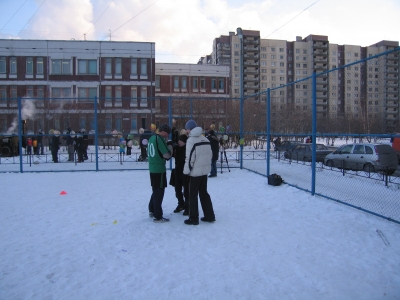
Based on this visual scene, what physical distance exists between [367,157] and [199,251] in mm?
10115

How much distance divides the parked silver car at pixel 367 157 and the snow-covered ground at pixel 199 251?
284 cm

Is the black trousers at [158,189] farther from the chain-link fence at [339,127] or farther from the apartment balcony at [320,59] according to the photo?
the apartment balcony at [320,59]

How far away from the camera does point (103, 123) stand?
25328mm

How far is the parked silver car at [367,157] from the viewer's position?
9.87m

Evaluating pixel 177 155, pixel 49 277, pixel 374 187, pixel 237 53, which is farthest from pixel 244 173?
pixel 237 53

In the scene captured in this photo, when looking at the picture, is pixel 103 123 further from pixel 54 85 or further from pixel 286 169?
pixel 54 85

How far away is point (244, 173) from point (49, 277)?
33.6 feet

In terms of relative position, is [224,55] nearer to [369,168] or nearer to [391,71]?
[369,168]

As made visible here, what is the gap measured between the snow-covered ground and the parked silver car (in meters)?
2.84

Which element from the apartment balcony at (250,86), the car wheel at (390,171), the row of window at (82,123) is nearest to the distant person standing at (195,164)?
the car wheel at (390,171)

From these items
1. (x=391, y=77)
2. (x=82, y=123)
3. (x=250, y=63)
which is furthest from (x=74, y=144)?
(x=250, y=63)

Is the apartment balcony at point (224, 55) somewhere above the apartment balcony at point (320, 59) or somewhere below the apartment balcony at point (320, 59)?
above

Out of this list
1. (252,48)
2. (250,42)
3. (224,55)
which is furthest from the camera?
(224,55)

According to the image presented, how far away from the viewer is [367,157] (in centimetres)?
1305
